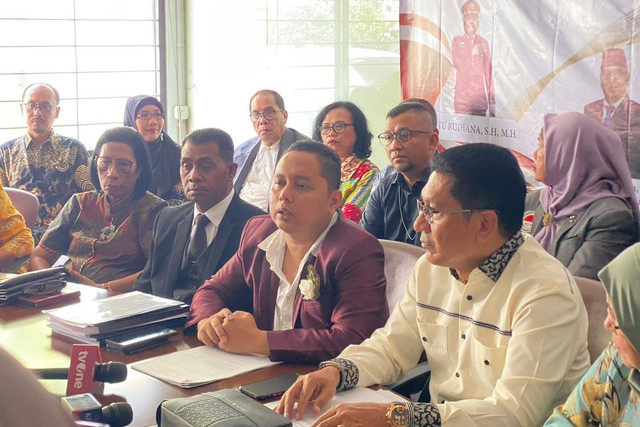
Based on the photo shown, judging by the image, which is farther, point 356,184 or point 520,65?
point 356,184

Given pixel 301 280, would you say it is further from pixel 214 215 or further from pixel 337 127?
pixel 337 127

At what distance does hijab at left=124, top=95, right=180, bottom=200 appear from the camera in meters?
5.05

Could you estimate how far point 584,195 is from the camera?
2.99 meters

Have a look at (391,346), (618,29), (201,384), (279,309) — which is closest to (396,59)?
(618,29)

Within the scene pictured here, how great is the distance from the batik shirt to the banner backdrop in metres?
2.22

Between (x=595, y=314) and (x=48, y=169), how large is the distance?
404 cm

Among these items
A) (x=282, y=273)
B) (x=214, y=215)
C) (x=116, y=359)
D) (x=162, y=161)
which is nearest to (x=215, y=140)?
(x=214, y=215)

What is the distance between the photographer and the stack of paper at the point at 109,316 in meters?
2.06

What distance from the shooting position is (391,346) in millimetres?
1987

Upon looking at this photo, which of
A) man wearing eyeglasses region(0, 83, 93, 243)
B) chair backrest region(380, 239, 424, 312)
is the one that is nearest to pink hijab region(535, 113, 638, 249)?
chair backrest region(380, 239, 424, 312)

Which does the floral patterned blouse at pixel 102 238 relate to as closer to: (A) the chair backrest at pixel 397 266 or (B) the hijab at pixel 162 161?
(A) the chair backrest at pixel 397 266

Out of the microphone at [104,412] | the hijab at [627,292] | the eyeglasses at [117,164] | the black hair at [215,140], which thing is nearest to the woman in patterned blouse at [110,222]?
the eyeglasses at [117,164]

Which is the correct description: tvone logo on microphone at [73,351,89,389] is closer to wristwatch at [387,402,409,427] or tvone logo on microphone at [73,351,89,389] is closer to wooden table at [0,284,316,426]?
wooden table at [0,284,316,426]

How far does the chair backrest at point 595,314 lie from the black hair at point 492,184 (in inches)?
9.8
